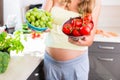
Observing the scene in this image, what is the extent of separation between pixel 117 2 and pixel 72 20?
173cm

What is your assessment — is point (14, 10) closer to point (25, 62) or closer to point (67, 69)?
point (25, 62)

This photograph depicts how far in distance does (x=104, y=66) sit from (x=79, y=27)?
1.41m

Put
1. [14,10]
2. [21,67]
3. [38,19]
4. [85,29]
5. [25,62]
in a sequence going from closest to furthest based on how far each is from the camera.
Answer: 1. [85,29]
2. [38,19]
3. [21,67]
4. [25,62]
5. [14,10]

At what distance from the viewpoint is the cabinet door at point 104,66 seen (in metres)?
2.83

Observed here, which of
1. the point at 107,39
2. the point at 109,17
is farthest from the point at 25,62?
the point at 109,17

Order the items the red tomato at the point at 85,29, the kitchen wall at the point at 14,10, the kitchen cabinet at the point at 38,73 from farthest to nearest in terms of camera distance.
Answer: the kitchen wall at the point at 14,10, the kitchen cabinet at the point at 38,73, the red tomato at the point at 85,29

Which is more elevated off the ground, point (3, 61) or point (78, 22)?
point (78, 22)

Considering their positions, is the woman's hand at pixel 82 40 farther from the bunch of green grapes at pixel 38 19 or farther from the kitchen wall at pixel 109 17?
the kitchen wall at pixel 109 17

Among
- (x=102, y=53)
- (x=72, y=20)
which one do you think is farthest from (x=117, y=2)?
(x=72, y=20)

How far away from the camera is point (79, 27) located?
5.12 ft

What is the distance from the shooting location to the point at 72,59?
6.10 ft

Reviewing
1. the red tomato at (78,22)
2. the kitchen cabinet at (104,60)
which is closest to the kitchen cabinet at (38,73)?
the red tomato at (78,22)

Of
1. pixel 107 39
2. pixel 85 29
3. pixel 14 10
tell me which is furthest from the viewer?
pixel 14 10

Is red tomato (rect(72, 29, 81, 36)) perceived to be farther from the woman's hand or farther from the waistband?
the waistband
